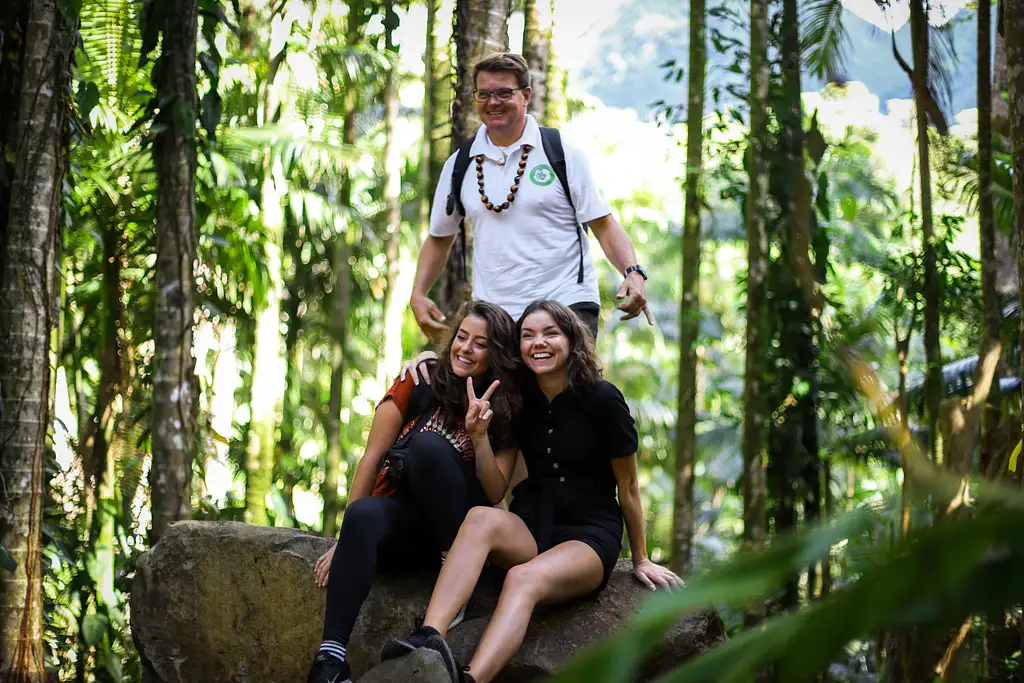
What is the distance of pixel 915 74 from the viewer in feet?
15.6

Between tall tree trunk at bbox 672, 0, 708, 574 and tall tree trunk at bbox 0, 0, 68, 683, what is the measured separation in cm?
531

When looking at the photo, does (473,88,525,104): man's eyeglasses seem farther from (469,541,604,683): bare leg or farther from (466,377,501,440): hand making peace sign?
(469,541,604,683): bare leg

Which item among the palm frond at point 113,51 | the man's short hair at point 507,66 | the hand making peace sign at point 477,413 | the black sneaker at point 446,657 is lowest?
the black sneaker at point 446,657

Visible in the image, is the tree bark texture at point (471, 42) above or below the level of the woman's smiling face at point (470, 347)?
above

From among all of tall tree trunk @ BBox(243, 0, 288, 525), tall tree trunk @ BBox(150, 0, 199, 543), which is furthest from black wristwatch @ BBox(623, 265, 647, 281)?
tall tree trunk @ BBox(243, 0, 288, 525)

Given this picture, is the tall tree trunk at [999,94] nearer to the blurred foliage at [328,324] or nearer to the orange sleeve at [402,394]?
the blurred foliage at [328,324]

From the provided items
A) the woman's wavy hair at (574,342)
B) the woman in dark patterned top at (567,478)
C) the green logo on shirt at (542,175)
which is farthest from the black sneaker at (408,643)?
the green logo on shirt at (542,175)

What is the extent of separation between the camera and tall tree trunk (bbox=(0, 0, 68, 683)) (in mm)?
4625

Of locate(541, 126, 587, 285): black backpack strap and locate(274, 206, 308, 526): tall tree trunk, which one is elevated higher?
locate(541, 126, 587, 285): black backpack strap

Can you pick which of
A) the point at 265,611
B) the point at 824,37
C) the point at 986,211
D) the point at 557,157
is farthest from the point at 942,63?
the point at 265,611

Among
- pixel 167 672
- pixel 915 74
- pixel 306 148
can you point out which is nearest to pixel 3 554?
pixel 167 672

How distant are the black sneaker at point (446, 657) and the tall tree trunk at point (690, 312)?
17.9ft

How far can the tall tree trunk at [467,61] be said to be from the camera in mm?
6098

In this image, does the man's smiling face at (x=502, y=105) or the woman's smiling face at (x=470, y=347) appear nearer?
the woman's smiling face at (x=470, y=347)
